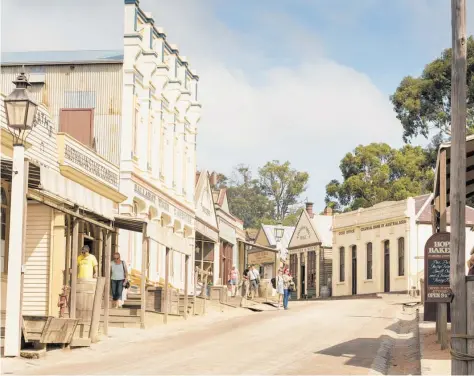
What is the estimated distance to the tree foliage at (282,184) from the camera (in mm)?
104938

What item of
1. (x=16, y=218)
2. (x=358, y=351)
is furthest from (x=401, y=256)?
(x=16, y=218)

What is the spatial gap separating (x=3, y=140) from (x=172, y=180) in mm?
18599

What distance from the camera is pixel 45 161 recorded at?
23.1 metres

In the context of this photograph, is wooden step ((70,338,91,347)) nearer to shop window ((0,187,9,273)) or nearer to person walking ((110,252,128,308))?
shop window ((0,187,9,273))

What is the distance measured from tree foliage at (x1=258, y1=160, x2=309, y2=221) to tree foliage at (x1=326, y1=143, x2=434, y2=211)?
1283 inches

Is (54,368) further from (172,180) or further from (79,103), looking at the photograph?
(172,180)

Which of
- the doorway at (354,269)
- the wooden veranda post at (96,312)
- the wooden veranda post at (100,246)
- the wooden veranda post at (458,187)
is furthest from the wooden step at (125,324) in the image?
the doorway at (354,269)

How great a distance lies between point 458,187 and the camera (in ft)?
42.8

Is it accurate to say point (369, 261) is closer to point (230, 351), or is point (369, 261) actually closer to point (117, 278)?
point (117, 278)

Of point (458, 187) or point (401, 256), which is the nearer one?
point (458, 187)

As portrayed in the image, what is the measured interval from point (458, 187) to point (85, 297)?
941 centimetres

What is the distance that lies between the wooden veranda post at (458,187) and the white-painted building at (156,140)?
13727mm

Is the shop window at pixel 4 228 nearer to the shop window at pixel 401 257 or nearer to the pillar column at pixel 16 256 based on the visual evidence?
the pillar column at pixel 16 256

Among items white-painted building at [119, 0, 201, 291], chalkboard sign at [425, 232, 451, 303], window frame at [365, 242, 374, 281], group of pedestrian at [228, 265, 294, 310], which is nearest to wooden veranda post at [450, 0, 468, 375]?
chalkboard sign at [425, 232, 451, 303]
